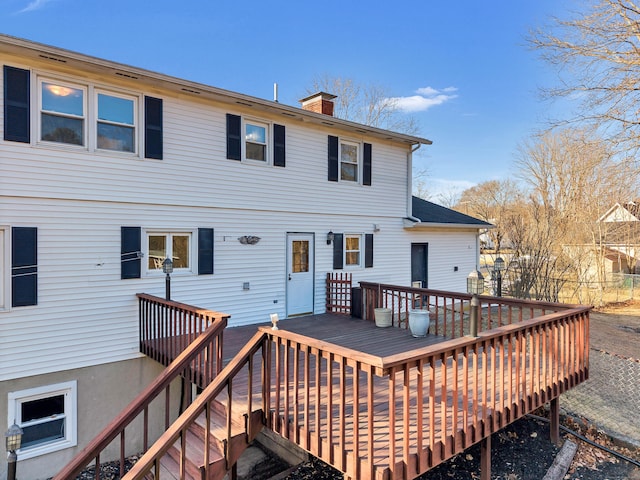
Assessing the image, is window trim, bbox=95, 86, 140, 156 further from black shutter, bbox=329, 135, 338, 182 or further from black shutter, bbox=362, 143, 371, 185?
black shutter, bbox=362, 143, 371, 185

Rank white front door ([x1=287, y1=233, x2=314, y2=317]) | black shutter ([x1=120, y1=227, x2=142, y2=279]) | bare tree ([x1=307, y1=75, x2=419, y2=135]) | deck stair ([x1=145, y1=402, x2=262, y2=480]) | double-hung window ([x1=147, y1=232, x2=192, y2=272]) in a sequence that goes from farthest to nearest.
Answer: bare tree ([x1=307, y1=75, x2=419, y2=135])
white front door ([x1=287, y1=233, x2=314, y2=317])
double-hung window ([x1=147, y1=232, x2=192, y2=272])
black shutter ([x1=120, y1=227, x2=142, y2=279])
deck stair ([x1=145, y1=402, x2=262, y2=480])

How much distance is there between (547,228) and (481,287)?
1113 centimetres

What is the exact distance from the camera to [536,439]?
4.86 metres

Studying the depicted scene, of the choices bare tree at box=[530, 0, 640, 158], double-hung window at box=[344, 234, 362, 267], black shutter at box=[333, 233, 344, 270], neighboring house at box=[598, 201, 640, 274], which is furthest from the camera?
neighboring house at box=[598, 201, 640, 274]

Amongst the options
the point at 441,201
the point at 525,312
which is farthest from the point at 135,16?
the point at 441,201

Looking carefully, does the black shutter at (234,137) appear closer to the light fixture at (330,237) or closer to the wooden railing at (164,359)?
the light fixture at (330,237)

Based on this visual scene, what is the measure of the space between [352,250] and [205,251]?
3.91 metres

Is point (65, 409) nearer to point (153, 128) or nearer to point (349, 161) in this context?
point (153, 128)

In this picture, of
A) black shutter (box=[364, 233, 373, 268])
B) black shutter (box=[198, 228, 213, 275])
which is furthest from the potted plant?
black shutter (box=[198, 228, 213, 275])

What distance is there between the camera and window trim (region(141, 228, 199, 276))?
6.48 metres

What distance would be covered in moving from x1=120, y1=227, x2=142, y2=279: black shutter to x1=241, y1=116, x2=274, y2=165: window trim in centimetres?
257

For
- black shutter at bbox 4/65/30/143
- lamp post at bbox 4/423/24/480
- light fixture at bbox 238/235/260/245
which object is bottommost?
lamp post at bbox 4/423/24/480

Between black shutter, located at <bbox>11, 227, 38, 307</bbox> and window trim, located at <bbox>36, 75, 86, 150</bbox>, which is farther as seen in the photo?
window trim, located at <bbox>36, 75, 86, 150</bbox>

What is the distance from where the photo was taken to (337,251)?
30.1 ft
